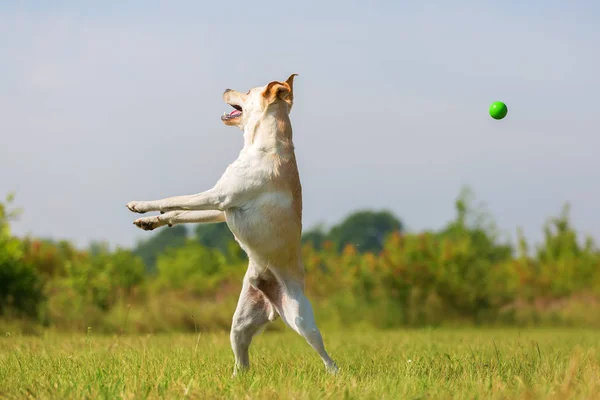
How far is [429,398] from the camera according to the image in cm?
429

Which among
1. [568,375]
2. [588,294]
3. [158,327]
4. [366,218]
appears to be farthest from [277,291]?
[366,218]

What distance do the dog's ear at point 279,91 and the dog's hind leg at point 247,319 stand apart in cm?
139

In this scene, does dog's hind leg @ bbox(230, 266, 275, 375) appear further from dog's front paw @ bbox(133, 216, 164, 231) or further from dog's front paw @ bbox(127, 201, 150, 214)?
dog's front paw @ bbox(127, 201, 150, 214)

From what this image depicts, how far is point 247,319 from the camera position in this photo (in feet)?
19.0

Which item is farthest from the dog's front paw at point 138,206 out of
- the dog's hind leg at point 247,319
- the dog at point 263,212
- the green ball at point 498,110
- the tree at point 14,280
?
the tree at point 14,280

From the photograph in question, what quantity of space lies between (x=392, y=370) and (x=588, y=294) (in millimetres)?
13459

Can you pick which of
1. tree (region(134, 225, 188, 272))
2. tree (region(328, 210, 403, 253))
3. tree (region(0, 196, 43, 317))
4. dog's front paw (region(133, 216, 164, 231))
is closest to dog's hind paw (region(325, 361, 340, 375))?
dog's front paw (region(133, 216, 164, 231))

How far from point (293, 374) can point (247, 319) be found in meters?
0.70

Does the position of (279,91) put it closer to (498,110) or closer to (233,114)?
(233,114)

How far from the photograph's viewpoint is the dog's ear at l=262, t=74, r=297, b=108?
5.71 meters

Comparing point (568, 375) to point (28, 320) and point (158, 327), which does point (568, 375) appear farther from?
point (28, 320)

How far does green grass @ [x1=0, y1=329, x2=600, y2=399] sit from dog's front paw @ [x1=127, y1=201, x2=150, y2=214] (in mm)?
1097

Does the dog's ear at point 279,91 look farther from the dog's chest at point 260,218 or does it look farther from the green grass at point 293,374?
the green grass at point 293,374

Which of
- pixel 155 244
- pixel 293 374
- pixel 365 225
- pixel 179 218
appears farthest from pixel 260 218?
pixel 365 225
